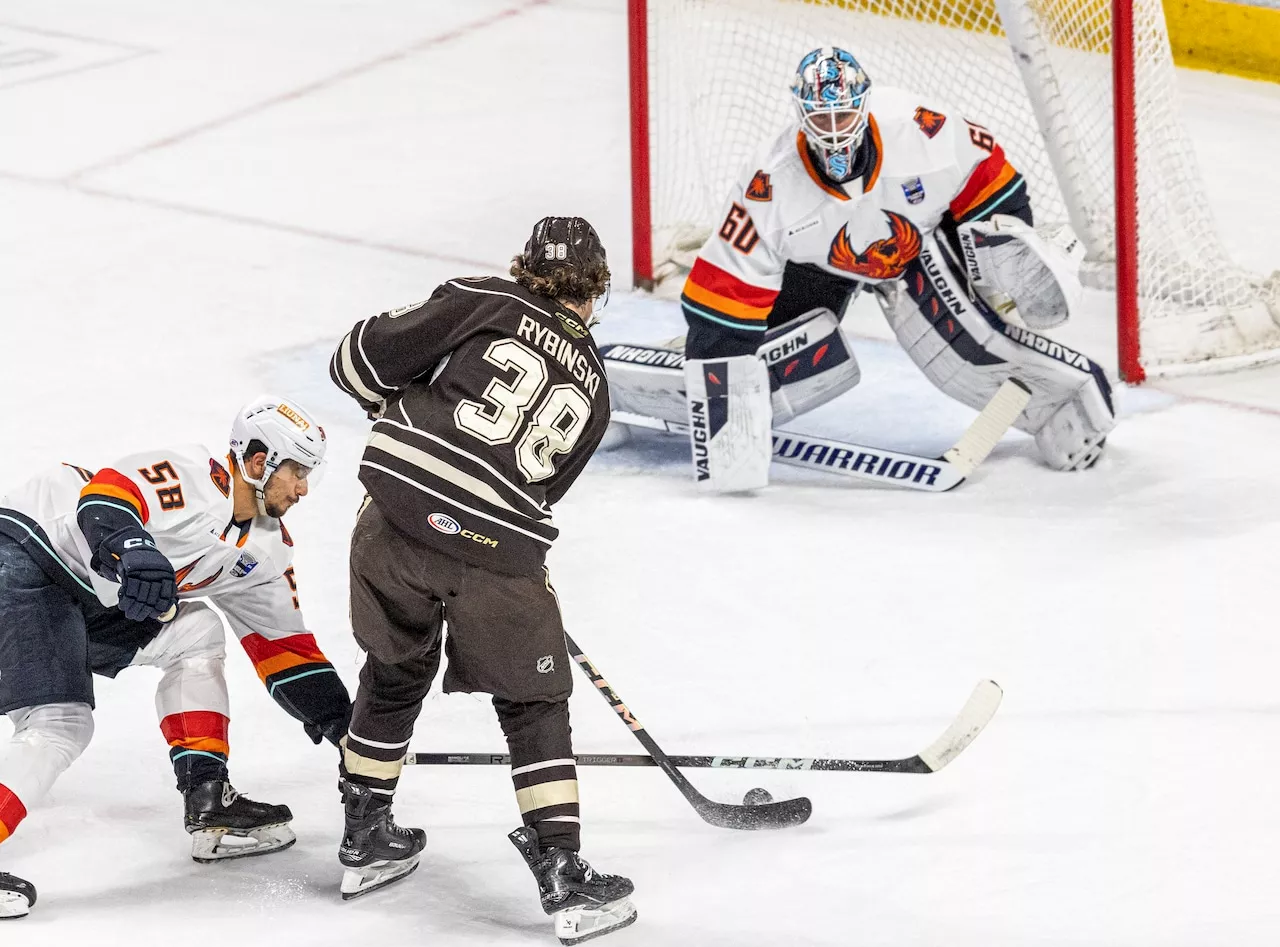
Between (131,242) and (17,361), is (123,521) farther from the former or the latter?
(131,242)

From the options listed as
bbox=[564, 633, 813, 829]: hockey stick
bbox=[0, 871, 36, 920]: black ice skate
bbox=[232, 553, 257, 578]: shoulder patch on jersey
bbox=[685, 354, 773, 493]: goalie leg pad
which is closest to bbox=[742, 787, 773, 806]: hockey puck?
bbox=[564, 633, 813, 829]: hockey stick

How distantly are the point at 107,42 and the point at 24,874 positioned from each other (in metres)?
5.74

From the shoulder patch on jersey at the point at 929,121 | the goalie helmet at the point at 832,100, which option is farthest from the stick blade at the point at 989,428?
the goalie helmet at the point at 832,100

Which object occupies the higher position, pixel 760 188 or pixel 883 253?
pixel 760 188

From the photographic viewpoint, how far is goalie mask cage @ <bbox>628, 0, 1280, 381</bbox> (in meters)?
4.62

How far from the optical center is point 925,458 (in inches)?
162

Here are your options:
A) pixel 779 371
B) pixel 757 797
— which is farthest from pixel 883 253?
pixel 757 797

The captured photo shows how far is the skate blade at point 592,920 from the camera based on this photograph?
2.49 metres

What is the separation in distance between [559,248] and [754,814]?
36.3 inches

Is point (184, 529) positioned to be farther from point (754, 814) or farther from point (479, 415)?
point (754, 814)

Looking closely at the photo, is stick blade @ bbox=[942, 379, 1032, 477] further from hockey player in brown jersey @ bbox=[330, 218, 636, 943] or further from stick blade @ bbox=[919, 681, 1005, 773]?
hockey player in brown jersey @ bbox=[330, 218, 636, 943]

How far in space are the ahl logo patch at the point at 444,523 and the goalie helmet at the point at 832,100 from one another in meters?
1.55

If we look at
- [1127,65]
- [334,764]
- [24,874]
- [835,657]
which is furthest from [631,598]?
[1127,65]

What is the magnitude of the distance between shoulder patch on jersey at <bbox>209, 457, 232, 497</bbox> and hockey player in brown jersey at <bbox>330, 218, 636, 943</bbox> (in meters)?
0.27
